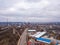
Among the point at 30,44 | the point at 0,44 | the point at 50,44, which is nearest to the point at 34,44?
the point at 30,44

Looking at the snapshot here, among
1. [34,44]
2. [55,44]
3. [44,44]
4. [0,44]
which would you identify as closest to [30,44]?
[34,44]

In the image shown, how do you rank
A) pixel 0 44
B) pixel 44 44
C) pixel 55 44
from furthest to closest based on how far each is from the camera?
pixel 0 44 < pixel 44 44 < pixel 55 44

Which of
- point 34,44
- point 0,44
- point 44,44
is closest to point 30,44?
point 34,44

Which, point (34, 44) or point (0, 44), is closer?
point (34, 44)

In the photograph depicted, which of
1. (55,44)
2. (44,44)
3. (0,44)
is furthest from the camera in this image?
(0,44)

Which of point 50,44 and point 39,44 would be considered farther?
point 39,44

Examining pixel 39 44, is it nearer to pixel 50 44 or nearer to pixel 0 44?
pixel 50 44

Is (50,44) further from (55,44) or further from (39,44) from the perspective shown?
(39,44)

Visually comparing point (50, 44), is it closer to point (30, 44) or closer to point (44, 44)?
point (44, 44)
